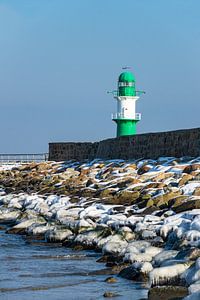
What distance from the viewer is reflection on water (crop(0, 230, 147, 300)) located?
7320 mm

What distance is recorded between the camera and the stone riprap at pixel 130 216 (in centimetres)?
782

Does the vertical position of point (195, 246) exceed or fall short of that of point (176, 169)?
it falls short

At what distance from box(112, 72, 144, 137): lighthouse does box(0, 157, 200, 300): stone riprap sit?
10293mm

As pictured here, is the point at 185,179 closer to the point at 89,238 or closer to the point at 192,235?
the point at 89,238

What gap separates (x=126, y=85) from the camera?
32562 mm

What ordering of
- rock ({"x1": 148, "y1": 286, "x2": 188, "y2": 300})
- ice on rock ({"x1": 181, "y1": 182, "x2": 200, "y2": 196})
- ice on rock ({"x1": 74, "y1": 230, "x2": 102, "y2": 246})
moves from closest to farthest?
rock ({"x1": 148, "y1": 286, "x2": 188, "y2": 300}) < ice on rock ({"x1": 74, "y1": 230, "x2": 102, "y2": 246}) < ice on rock ({"x1": 181, "y1": 182, "x2": 200, "y2": 196})

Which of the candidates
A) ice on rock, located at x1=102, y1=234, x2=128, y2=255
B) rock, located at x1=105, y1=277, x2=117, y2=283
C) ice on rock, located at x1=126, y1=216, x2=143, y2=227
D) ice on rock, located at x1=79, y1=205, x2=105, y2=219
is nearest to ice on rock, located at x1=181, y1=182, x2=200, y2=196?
ice on rock, located at x1=79, y1=205, x2=105, y2=219

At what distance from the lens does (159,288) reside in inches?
273

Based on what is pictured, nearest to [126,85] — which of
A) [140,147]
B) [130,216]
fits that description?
[140,147]

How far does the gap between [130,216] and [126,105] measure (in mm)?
20773

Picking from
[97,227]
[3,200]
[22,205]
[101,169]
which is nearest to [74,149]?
[101,169]

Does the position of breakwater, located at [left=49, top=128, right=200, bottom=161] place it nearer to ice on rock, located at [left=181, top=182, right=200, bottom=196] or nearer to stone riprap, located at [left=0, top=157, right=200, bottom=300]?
stone riprap, located at [left=0, top=157, right=200, bottom=300]

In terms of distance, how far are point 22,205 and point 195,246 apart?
872 centimetres

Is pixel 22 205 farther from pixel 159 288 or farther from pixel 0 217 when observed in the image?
pixel 159 288
